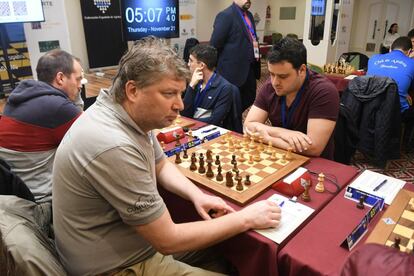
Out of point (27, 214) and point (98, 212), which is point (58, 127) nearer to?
point (27, 214)

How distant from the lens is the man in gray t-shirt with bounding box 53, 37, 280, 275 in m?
1.08

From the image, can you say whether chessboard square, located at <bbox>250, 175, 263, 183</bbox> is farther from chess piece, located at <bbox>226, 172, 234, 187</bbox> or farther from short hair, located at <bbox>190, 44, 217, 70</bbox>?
short hair, located at <bbox>190, 44, 217, 70</bbox>

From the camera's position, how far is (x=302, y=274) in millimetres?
1062

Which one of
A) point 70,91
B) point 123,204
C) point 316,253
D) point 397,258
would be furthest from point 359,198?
point 70,91

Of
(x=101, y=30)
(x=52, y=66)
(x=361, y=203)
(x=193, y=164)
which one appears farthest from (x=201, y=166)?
(x=101, y=30)

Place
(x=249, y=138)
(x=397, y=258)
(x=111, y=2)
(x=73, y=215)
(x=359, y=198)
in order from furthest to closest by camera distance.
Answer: (x=111, y=2) → (x=249, y=138) → (x=359, y=198) → (x=73, y=215) → (x=397, y=258)

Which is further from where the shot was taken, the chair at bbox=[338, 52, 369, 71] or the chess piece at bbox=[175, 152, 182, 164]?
the chair at bbox=[338, 52, 369, 71]

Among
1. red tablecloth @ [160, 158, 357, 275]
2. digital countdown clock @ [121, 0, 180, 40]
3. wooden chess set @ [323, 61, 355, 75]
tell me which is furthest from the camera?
digital countdown clock @ [121, 0, 180, 40]

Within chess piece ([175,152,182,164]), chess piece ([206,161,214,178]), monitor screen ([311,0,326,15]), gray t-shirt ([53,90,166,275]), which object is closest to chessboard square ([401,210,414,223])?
chess piece ([206,161,214,178])

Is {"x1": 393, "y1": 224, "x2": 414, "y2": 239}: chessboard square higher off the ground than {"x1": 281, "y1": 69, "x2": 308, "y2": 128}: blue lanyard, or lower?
lower

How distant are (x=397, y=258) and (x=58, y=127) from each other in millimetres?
1778

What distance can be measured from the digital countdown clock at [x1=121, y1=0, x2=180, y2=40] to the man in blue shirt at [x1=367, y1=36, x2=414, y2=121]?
323cm

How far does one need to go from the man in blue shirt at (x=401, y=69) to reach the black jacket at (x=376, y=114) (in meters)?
0.61

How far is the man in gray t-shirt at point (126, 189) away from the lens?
1.08 meters
